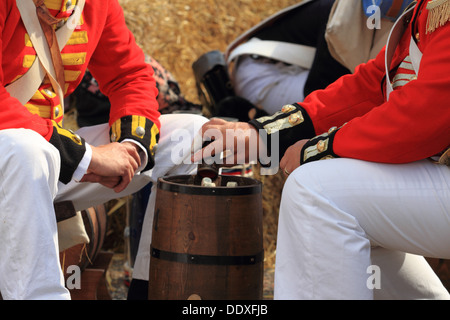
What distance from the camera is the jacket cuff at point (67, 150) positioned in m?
1.77

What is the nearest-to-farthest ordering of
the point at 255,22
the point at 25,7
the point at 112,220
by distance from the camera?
the point at 25,7 < the point at 112,220 < the point at 255,22

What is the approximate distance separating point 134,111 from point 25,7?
1.66 ft

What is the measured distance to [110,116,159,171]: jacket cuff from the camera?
2107mm

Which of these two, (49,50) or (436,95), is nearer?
(436,95)

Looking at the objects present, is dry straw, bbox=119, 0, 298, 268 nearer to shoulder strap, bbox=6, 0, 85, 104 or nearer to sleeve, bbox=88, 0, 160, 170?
sleeve, bbox=88, 0, 160, 170

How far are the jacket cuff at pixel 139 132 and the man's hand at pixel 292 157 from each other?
48 centimetres

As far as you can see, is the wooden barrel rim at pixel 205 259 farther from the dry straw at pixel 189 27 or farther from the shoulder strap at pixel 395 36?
the dry straw at pixel 189 27

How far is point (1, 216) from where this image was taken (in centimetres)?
156

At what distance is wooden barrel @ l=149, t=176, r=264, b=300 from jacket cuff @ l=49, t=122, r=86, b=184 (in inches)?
10.0

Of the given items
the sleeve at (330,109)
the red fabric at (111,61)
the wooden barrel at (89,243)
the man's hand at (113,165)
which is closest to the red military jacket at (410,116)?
the sleeve at (330,109)

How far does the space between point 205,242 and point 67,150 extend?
446mm
